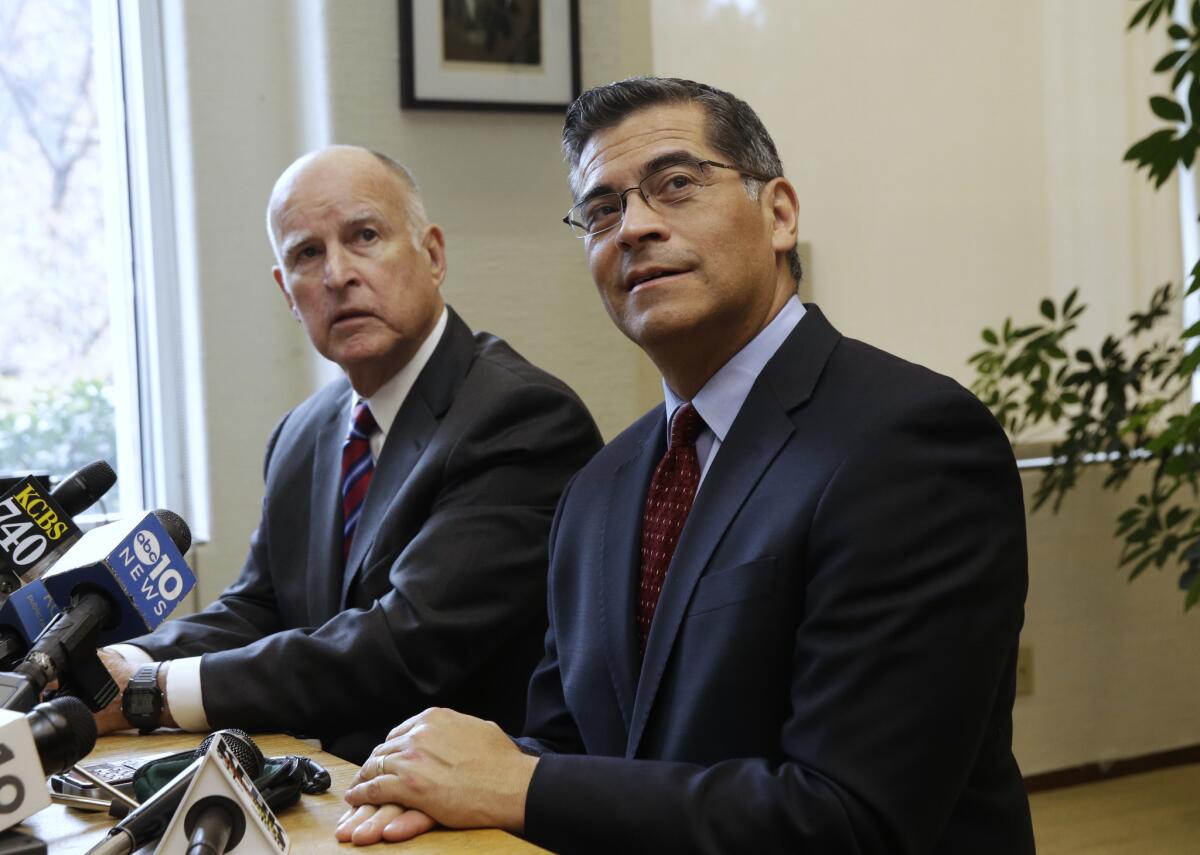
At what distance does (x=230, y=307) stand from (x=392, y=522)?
1179mm

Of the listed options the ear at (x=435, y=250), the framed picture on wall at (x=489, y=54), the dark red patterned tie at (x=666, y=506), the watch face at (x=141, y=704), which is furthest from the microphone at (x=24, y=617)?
the framed picture on wall at (x=489, y=54)

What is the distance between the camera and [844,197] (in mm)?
3973

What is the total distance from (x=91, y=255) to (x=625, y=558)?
2090 mm

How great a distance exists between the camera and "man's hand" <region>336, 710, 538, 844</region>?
133 centimetres

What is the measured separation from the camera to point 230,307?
10.3 feet

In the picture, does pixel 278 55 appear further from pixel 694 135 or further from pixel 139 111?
pixel 694 135

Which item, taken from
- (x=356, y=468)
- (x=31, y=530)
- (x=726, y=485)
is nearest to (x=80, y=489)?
(x=31, y=530)

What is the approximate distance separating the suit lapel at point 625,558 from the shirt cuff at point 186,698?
0.64 m

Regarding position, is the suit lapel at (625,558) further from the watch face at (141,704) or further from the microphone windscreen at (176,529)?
the watch face at (141,704)

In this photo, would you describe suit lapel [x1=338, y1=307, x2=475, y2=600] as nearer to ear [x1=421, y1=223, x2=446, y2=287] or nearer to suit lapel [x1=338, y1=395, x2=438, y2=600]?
suit lapel [x1=338, y1=395, x2=438, y2=600]

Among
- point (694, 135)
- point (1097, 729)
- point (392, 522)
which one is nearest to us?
point (694, 135)

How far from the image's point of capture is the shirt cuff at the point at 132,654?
2119 millimetres

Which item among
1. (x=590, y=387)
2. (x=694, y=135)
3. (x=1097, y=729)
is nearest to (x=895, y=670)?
(x=694, y=135)

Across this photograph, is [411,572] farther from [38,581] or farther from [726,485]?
[726,485]
